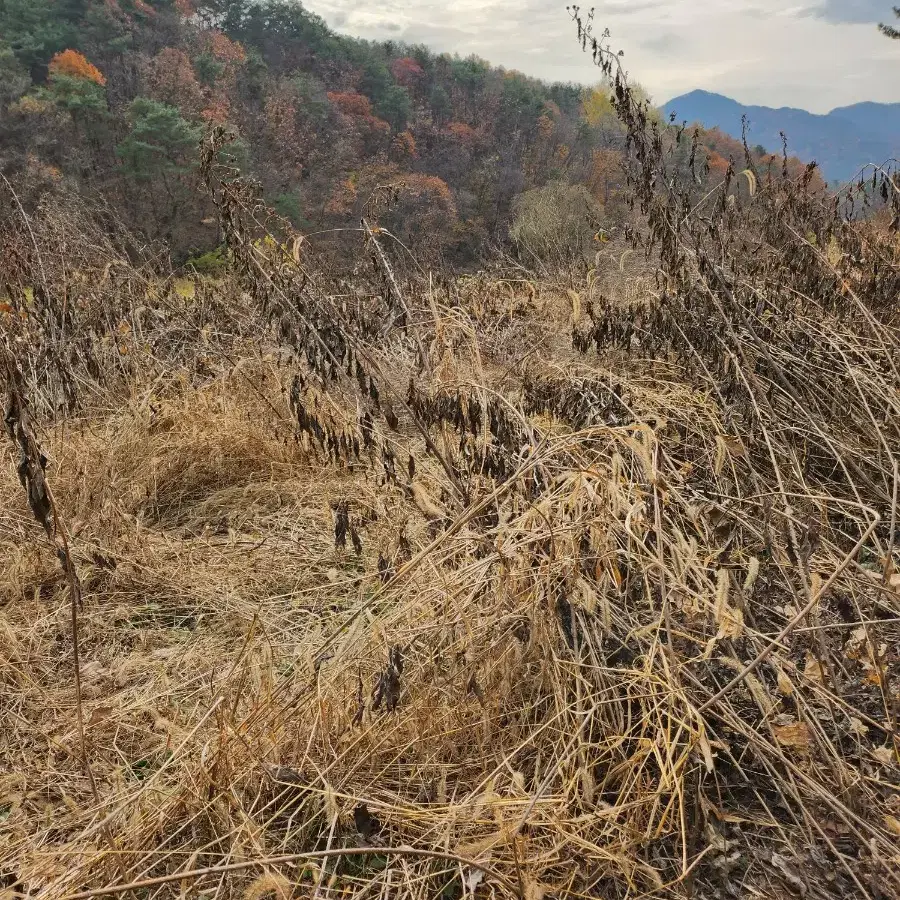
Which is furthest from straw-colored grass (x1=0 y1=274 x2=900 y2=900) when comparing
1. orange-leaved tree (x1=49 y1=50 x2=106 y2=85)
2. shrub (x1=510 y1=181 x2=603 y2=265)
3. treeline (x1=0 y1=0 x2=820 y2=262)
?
orange-leaved tree (x1=49 y1=50 x2=106 y2=85)

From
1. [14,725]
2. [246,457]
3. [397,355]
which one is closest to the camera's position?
[14,725]

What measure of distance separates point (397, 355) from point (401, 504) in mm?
1136

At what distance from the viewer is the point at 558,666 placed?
1567 mm

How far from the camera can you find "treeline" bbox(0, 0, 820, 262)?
813 inches

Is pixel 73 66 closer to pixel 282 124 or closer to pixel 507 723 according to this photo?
pixel 282 124

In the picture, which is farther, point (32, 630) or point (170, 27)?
point (170, 27)

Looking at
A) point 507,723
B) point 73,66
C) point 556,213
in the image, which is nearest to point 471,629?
point 507,723

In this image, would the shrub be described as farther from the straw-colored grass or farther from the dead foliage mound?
the straw-colored grass

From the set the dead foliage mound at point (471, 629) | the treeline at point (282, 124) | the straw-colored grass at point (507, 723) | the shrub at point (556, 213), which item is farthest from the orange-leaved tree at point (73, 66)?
the straw-colored grass at point (507, 723)

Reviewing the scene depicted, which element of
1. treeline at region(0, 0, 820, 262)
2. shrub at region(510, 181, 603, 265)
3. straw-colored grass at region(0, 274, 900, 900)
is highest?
treeline at region(0, 0, 820, 262)

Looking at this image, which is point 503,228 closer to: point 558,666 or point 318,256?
point 318,256

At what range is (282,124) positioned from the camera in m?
25.4

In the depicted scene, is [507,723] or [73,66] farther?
[73,66]

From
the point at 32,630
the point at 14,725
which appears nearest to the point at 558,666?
the point at 14,725
